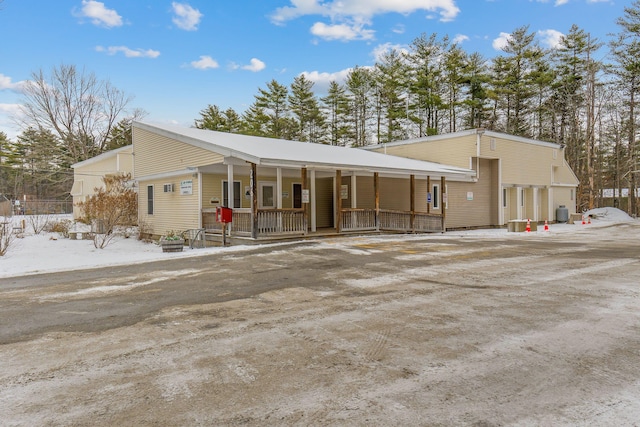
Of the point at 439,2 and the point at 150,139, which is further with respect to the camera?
the point at 439,2

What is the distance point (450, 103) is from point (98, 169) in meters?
28.4

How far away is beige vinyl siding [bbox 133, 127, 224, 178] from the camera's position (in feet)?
46.5

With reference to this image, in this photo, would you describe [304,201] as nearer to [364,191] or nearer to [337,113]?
[364,191]

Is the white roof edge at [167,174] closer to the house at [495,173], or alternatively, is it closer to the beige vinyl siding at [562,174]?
the house at [495,173]

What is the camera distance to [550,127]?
120 ft

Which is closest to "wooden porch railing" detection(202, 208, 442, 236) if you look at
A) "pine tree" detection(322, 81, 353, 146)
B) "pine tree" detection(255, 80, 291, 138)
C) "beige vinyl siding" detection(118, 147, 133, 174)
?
"beige vinyl siding" detection(118, 147, 133, 174)

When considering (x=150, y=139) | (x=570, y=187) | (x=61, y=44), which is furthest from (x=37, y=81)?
(x=570, y=187)

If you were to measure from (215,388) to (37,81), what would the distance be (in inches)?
1555

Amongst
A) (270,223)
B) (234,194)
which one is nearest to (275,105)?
(234,194)

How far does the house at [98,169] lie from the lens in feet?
73.5

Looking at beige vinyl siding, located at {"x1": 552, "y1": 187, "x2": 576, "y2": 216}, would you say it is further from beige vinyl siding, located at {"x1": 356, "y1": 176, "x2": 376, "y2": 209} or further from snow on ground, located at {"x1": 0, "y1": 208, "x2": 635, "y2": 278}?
snow on ground, located at {"x1": 0, "y1": 208, "x2": 635, "y2": 278}

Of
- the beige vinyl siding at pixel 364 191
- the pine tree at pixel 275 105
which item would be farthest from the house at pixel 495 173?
the pine tree at pixel 275 105

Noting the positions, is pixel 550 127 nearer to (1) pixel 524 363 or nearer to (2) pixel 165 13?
(2) pixel 165 13

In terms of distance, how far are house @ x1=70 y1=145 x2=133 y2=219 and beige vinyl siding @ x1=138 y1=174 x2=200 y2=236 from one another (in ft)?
14.2
